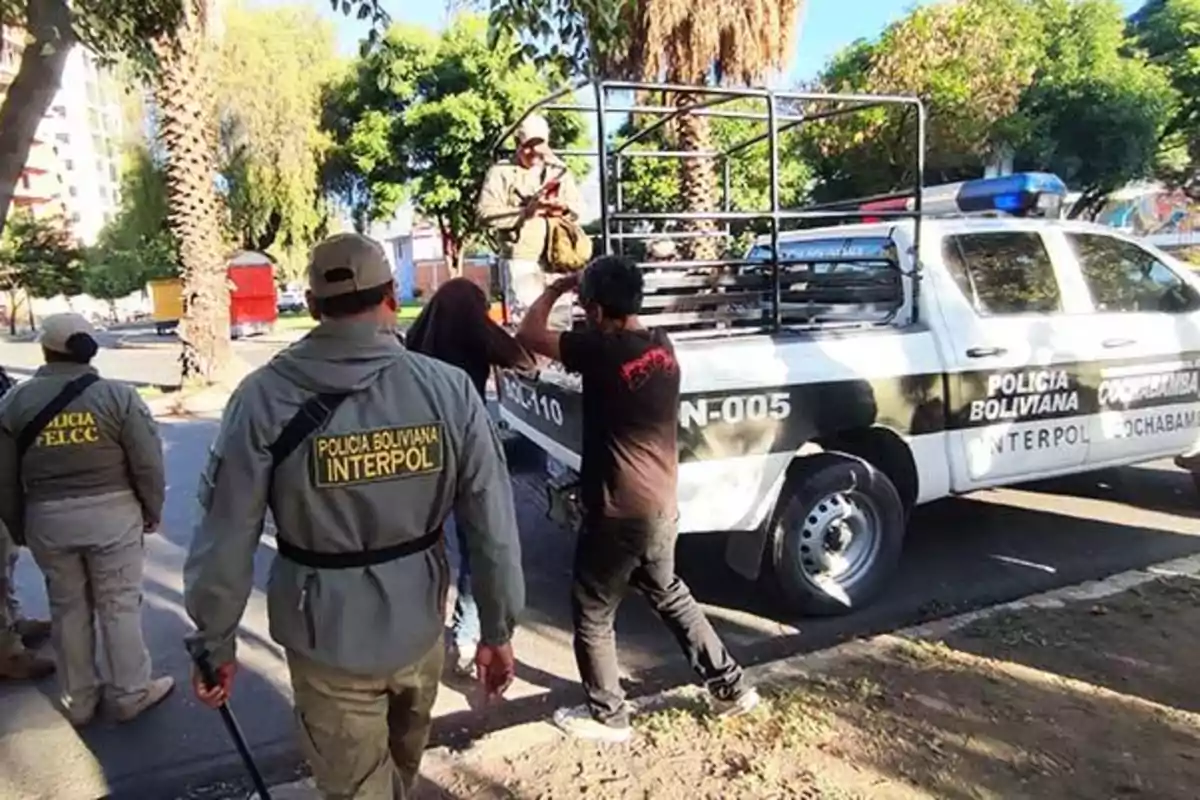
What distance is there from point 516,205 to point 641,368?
1966mm

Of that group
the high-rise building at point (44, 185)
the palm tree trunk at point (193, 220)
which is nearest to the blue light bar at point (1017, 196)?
the palm tree trunk at point (193, 220)

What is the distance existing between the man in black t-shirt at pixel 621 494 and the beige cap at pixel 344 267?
117cm

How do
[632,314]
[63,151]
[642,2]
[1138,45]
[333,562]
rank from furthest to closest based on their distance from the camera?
1. [63,151]
2. [1138,45]
3. [642,2]
4. [632,314]
5. [333,562]

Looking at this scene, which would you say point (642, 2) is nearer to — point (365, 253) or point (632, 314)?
point (632, 314)

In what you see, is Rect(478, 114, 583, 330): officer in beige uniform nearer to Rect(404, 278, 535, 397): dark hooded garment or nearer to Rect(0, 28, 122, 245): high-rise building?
Rect(404, 278, 535, 397): dark hooded garment

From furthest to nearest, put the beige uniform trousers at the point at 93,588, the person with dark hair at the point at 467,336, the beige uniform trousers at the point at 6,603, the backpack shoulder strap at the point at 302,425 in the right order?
the beige uniform trousers at the point at 6,603
the person with dark hair at the point at 467,336
the beige uniform trousers at the point at 93,588
the backpack shoulder strap at the point at 302,425

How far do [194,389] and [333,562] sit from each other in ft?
42.5

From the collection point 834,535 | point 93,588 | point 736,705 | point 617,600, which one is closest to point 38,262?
point 93,588

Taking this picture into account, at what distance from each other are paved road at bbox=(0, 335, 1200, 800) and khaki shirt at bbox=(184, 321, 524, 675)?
1558 millimetres

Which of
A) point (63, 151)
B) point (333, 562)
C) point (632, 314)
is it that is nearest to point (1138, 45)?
point (632, 314)

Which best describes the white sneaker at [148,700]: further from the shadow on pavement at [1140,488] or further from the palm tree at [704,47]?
the palm tree at [704,47]

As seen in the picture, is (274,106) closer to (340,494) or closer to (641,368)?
(641,368)

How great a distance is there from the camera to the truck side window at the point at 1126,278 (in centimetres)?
552

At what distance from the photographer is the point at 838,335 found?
4.61m
